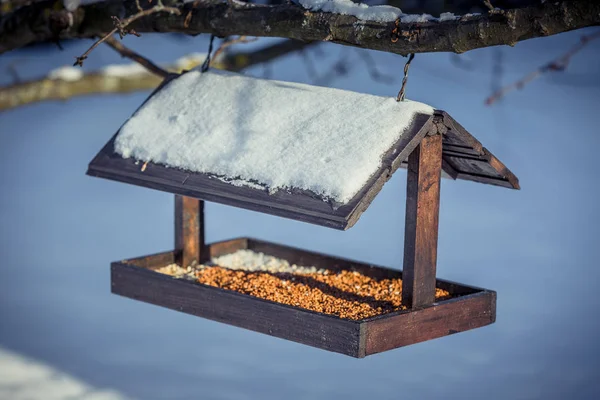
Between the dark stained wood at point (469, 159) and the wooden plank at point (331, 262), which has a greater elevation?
the dark stained wood at point (469, 159)

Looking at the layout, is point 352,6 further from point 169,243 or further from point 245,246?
point 169,243

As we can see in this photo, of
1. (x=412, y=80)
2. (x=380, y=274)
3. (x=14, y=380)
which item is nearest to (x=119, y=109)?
(x=412, y=80)

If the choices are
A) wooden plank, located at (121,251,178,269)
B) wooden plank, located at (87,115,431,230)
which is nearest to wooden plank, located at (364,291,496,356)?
wooden plank, located at (87,115,431,230)

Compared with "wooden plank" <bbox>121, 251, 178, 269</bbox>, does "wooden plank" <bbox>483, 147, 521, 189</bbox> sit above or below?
above

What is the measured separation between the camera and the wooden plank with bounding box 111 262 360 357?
8.42 ft

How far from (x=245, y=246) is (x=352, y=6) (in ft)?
4.32

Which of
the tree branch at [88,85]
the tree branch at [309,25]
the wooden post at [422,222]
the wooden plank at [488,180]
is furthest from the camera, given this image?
the tree branch at [88,85]

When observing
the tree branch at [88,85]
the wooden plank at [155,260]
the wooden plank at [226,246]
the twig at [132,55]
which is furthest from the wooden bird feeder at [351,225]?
the tree branch at [88,85]

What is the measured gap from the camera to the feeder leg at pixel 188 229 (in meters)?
3.43

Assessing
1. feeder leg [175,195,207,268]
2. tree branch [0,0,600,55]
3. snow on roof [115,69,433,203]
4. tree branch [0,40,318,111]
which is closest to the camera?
tree branch [0,0,600,55]

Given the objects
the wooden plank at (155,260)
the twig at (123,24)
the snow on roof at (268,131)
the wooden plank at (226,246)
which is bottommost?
the wooden plank at (226,246)

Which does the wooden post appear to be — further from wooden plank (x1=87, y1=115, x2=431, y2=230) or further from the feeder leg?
the feeder leg

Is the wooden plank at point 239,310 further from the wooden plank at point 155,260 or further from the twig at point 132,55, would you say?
the twig at point 132,55

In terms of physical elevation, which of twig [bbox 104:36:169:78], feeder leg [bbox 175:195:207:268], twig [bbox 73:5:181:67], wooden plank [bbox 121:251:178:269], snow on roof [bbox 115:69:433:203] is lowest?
wooden plank [bbox 121:251:178:269]
